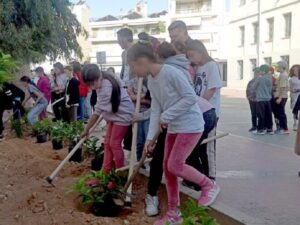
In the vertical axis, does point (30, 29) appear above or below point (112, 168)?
above

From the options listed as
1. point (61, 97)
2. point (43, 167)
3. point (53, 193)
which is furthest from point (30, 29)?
point (53, 193)

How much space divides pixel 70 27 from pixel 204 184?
10.9 metres

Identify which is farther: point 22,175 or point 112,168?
point 22,175

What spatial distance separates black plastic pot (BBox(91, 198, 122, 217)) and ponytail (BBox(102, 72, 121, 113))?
103 cm

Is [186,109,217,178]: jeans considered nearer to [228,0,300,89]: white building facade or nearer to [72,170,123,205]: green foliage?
[72,170,123,205]: green foliage

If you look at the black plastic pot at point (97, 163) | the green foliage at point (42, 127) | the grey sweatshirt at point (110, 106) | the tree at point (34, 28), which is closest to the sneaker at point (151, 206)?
the grey sweatshirt at point (110, 106)

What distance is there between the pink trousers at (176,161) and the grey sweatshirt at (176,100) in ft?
0.25

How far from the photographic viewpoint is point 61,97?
1270 centimetres

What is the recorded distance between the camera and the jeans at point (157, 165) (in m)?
4.48

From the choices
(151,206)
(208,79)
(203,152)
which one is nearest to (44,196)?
(151,206)

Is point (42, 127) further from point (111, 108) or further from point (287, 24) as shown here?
point (287, 24)

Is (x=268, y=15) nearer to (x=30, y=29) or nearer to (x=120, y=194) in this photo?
(x=30, y=29)

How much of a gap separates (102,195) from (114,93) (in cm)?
109

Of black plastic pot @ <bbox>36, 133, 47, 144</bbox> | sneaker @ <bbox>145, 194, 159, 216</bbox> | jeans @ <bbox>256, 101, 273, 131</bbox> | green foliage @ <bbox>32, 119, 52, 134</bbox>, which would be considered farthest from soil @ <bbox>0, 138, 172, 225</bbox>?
jeans @ <bbox>256, 101, 273, 131</bbox>
